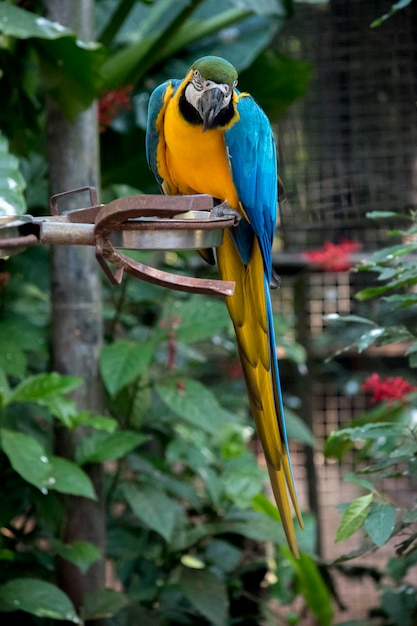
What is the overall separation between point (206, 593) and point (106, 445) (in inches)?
12.2

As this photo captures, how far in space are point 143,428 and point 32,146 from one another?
0.64 metres

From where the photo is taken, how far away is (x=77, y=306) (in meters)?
1.54

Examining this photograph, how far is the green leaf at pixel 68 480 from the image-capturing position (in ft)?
4.31

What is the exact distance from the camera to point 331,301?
2447 millimetres

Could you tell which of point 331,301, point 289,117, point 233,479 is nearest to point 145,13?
point 289,117

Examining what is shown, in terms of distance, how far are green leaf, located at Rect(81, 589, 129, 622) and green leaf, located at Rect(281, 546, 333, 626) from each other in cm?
40

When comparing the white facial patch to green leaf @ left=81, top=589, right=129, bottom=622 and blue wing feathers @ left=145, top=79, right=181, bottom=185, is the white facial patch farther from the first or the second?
green leaf @ left=81, top=589, right=129, bottom=622

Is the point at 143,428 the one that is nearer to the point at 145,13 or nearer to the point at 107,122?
the point at 107,122

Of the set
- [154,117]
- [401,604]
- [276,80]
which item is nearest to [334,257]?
[276,80]

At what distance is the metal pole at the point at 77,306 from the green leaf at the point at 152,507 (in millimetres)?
83

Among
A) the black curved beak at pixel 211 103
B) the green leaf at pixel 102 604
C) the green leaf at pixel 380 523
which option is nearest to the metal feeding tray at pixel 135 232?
the black curved beak at pixel 211 103

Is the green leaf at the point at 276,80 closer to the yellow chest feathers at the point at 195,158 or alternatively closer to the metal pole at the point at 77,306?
the metal pole at the point at 77,306

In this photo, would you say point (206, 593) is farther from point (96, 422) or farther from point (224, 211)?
point (224, 211)

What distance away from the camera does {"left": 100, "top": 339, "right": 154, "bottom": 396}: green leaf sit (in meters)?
1.43
